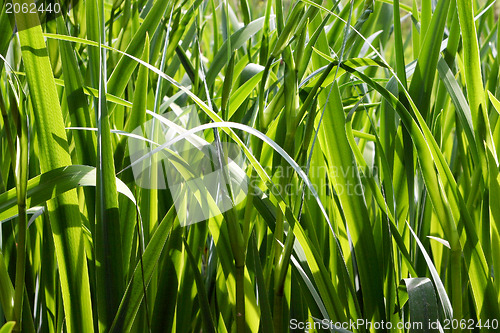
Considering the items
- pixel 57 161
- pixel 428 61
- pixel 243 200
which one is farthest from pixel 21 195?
pixel 428 61

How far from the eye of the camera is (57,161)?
37 cm

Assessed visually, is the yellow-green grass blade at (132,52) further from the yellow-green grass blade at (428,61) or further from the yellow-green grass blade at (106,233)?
the yellow-green grass blade at (428,61)

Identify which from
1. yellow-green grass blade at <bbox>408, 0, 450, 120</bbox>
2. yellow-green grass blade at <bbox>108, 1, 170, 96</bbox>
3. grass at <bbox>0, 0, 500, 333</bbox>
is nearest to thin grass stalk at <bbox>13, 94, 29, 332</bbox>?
grass at <bbox>0, 0, 500, 333</bbox>

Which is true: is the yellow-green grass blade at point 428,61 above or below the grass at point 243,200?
above

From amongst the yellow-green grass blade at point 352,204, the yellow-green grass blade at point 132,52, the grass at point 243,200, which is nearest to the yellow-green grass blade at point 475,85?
the grass at point 243,200

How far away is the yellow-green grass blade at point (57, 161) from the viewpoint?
0.35 meters

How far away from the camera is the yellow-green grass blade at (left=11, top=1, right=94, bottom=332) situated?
0.35m

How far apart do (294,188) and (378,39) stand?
17.0 inches

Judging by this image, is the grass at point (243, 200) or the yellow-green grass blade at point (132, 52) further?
the yellow-green grass blade at point (132, 52)

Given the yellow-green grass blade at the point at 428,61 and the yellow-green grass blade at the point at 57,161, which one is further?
the yellow-green grass blade at the point at 428,61

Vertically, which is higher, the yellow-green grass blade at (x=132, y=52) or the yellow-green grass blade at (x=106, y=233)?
the yellow-green grass blade at (x=132, y=52)

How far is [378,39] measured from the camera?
2.62ft

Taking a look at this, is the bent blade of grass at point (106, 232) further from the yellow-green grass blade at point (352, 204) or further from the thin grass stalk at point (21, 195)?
the yellow-green grass blade at point (352, 204)

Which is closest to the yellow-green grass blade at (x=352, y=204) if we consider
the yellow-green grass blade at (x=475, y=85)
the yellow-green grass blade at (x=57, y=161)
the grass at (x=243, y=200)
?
the grass at (x=243, y=200)
